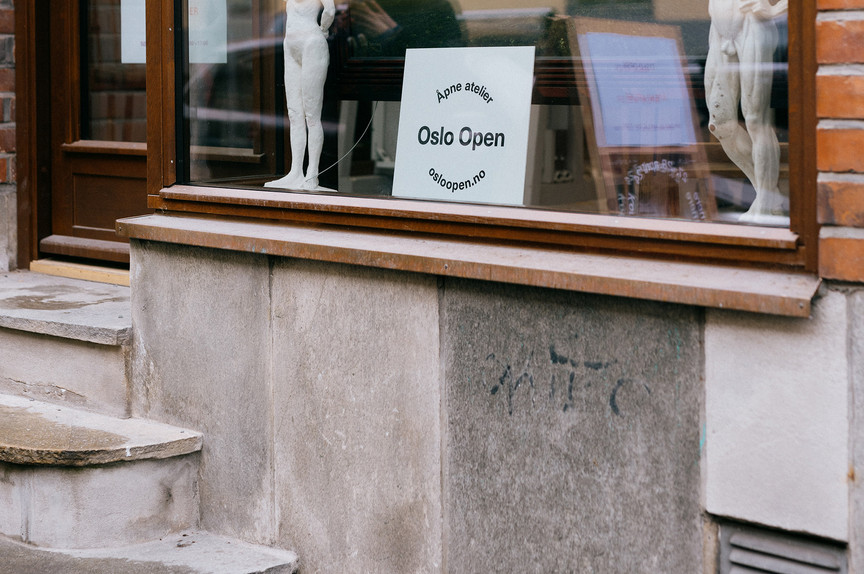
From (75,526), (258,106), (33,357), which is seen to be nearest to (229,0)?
(258,106)

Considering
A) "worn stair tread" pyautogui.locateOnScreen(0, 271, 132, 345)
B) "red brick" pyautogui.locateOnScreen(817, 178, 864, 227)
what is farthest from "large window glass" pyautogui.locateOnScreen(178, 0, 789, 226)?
"worn stair tread" pyautogui.locateOnScreen(0, 271, 132, 345)

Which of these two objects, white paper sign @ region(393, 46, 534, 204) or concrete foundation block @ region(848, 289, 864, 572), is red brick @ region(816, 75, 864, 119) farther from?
white paper sign @ region(393, 46, 534, 204)

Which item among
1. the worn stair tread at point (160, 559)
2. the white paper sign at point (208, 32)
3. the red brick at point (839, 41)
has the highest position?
the white paper sign at point (208, 32)

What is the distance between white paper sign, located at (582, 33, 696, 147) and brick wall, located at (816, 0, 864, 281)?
1.35 ft

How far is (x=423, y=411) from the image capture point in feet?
8.65

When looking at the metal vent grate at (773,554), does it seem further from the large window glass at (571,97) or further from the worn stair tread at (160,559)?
the worn stair tread at (160,559)

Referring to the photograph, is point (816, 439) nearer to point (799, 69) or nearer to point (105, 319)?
point (799, 69)

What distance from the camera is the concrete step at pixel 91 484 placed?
293 cm

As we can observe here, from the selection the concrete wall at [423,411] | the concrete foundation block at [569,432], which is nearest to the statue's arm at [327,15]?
the concrete wall at [423,411]

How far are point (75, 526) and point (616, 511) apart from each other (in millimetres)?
1607

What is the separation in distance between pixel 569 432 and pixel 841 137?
893 millimetres

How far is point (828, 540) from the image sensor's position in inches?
82.3

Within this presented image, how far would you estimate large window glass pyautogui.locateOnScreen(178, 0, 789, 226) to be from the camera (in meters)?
2.27

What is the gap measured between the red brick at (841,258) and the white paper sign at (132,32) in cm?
316
